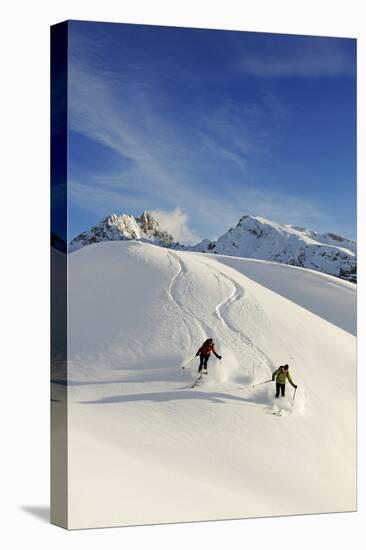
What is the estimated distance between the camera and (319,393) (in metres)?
21.2

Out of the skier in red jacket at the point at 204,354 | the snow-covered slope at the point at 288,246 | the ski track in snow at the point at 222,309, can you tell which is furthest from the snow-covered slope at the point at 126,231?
the skier in red jacket at the point at 204,354

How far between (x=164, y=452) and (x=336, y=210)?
6776 mm

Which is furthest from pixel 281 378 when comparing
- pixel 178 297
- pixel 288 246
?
pixel 178 297

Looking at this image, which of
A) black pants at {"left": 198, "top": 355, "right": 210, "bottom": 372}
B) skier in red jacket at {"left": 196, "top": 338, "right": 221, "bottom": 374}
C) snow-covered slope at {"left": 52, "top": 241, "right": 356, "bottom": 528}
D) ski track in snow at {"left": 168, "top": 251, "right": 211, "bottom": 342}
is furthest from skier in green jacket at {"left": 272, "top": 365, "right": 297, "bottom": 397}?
ski track in snow at {"left": 168, "top": 251, "right": 211, "bottom": 342}

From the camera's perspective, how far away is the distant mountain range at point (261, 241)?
65.9 feet

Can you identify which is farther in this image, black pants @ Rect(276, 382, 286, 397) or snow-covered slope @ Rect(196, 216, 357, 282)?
snow-covered slope @ Rect(196, 216, 357, 282)

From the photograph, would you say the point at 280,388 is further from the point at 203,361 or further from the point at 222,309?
the point at 222,309

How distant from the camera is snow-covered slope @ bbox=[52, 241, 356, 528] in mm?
18719

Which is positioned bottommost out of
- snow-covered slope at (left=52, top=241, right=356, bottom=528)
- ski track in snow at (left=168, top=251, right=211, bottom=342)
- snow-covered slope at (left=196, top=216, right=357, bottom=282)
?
snow-covered slope at (left=52, top=241, right=356, bottom=528)

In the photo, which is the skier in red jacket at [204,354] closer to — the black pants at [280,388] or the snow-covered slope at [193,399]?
the snow-covered slope at [193,399]

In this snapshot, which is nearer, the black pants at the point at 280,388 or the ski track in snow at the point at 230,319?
the black pants at the point at 280,388

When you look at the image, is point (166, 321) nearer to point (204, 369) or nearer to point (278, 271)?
point (204, 369)

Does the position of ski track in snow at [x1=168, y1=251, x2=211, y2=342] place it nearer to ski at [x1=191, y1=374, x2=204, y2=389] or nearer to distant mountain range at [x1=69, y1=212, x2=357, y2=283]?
ski at [x1=191, y1=374, x2=204, y2=389]

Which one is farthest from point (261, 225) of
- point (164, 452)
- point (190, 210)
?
point (164, 452)
